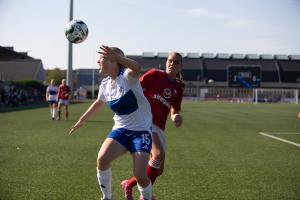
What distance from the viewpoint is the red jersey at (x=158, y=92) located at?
6273 mm

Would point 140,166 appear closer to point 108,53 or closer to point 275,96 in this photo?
point 108,53

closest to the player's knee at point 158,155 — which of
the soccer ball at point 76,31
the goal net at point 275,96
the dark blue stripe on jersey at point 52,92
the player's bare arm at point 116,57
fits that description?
the player's bare arm at point 116,57

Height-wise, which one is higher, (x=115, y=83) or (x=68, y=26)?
(x=68, y=26)

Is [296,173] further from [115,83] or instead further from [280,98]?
[280,98]

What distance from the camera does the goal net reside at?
9127 centimetres

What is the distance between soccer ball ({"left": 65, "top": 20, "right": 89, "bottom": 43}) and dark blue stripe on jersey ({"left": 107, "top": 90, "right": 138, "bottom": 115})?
2690mm

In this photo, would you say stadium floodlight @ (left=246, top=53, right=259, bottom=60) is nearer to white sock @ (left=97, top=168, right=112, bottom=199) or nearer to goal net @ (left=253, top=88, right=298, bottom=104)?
goal net @ (left=253, top=88, right=298, bottom=104)

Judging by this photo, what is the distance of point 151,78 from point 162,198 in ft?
5.74

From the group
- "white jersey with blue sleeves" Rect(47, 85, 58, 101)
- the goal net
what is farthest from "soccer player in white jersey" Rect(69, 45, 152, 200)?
the goal net

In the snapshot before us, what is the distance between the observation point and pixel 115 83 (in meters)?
5.43

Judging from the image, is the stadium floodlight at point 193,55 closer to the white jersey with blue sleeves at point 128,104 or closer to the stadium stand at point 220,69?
the stadium stand at point 220,69

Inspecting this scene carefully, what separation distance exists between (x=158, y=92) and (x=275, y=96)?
92817 millimetres

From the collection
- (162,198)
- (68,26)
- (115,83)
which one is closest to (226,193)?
(162,198)

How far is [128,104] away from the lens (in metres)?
5.36
